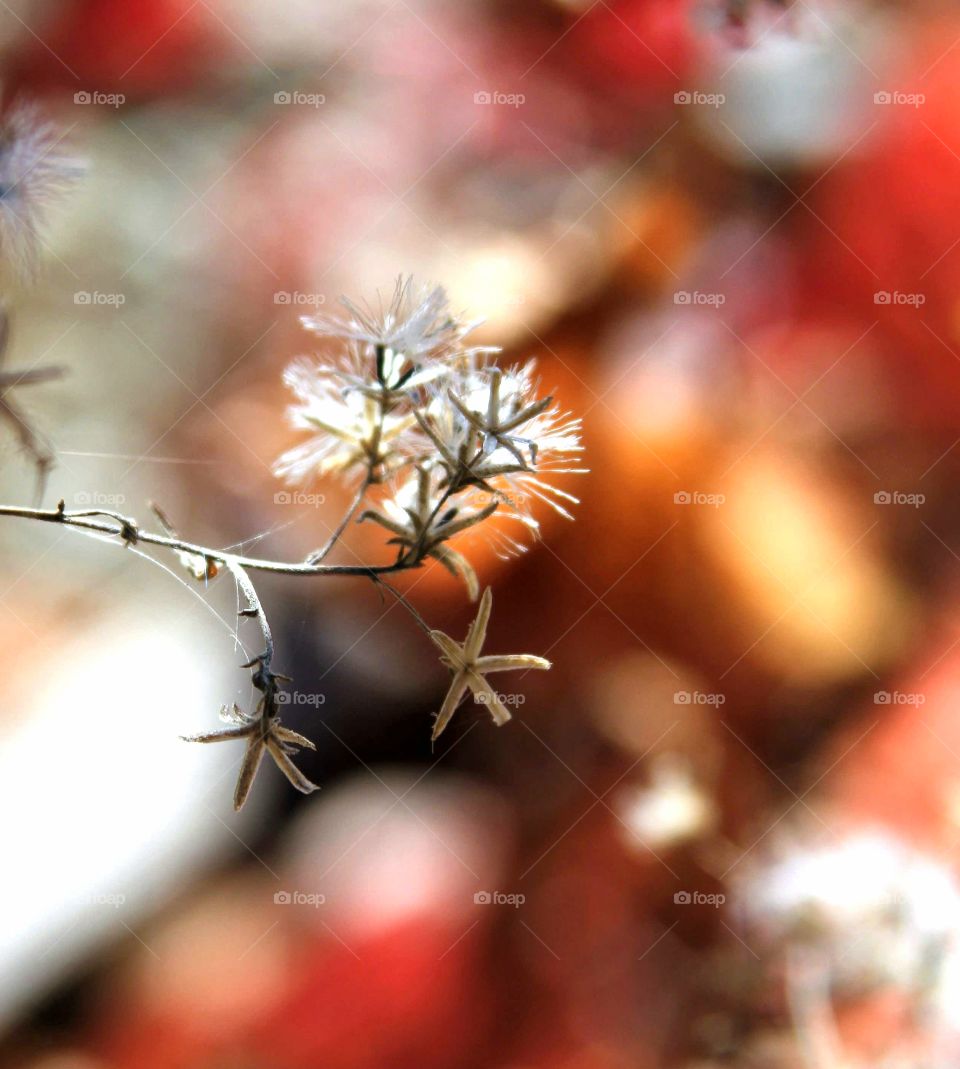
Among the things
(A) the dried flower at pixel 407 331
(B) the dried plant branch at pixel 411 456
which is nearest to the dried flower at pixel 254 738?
(B) the dried plant branch at pixel 411 456

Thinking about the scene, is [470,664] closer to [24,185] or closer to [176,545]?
[176,545]

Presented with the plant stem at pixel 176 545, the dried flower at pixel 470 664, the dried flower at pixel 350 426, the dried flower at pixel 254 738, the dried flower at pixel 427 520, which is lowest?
the dried flower at pixel 254 738

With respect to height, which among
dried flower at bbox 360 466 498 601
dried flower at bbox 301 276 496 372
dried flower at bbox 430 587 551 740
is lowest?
dried flower at bbox 430 587 551 740

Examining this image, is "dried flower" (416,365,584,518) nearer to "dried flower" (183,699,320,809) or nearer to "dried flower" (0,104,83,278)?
"dried flower" (183,699,320,809)

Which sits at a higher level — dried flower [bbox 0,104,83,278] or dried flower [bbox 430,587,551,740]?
dried flower [bbox 0,104,83,278]

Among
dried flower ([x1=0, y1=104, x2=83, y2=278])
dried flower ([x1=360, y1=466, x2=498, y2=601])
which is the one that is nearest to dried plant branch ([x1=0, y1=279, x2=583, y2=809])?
dried flower ([x1=360, y1=466, x2=498, y2=601])

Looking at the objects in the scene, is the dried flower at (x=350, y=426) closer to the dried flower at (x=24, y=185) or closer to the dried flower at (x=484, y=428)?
the dried flower at (x=484, y=428)

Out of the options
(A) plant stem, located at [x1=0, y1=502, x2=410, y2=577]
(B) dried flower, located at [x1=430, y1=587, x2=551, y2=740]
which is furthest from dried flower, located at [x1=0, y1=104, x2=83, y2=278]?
(B) dried flower, located at [x1=430, y1=587, x2=551, y2=740]

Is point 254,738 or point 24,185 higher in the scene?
point 24,185

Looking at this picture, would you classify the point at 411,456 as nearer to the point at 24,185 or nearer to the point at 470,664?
the point at 470,664

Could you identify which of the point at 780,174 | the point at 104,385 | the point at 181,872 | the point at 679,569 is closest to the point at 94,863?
the point at 181,872

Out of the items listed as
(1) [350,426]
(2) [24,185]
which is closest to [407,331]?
(1) [350,426]

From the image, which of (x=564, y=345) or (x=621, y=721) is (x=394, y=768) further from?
(x=564, y=345)

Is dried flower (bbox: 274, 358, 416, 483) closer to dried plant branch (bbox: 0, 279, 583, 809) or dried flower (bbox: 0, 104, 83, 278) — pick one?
dried plant branch (bbox: 0, 279, 583, 809)
